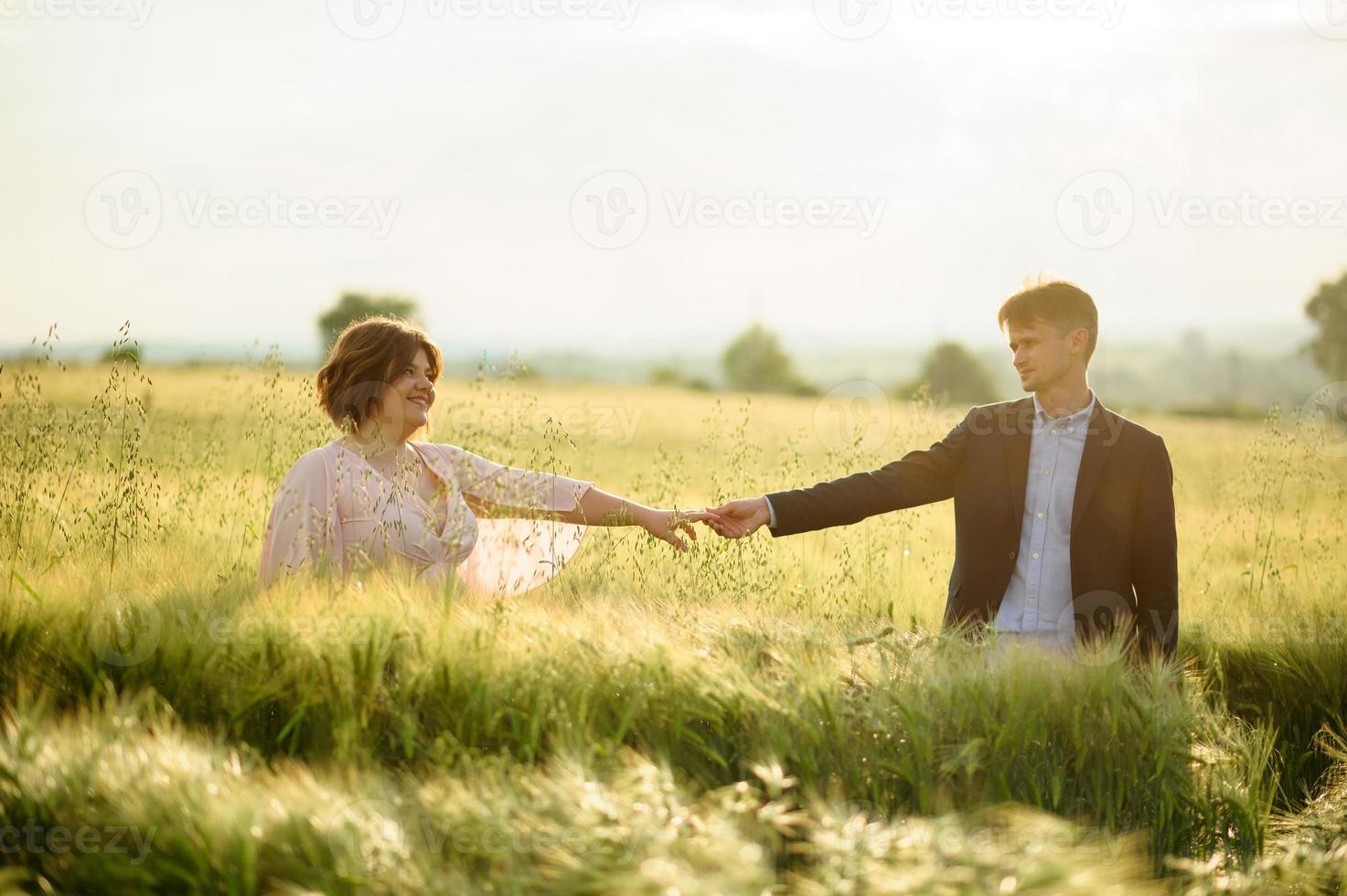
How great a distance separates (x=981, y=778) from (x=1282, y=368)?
125954 mm

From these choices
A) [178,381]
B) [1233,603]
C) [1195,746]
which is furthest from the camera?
[178,381]

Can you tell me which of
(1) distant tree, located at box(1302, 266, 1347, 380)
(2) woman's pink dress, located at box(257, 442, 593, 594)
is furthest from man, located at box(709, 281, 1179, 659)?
(1) distant tree, located at box(1302, 266, 1347, 380)

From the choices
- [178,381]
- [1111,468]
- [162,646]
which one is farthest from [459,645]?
[178,381]

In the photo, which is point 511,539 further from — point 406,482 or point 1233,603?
point 1233,603

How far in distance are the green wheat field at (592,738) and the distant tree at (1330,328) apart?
4484cm

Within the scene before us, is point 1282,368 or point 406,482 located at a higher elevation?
point 1282,368

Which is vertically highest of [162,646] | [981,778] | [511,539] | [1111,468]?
[1111,468]

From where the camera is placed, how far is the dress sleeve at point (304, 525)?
169 inches

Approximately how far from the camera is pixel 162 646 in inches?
138

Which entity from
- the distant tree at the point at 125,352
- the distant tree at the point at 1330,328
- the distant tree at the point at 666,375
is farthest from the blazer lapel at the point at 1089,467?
the distant tree at the point at 666,375

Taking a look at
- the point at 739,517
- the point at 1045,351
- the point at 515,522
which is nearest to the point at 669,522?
the point at 739,517

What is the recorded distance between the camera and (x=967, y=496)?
17.0 ft

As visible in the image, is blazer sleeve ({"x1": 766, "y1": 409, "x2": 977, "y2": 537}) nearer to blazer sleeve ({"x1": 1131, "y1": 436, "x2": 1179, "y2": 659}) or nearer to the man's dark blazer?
the man's dark blazer

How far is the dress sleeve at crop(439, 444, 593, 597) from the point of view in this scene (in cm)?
482
